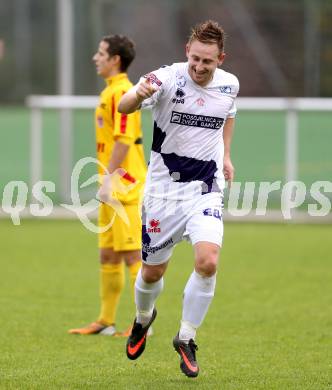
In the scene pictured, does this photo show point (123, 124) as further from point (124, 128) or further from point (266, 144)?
point (266, 144)

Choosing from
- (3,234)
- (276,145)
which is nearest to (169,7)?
(276,145)

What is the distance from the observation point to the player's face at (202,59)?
6320 millimetres

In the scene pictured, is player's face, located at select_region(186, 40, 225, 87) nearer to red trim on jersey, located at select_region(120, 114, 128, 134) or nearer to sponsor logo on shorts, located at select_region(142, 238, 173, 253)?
sponsor logo on shorts, located at select_region(142, 238, 173, 253)

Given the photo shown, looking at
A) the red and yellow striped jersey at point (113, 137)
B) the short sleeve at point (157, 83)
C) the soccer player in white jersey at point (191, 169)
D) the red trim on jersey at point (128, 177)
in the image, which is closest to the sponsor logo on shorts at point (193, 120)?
the soccer player in white jersey at point (191, 169)

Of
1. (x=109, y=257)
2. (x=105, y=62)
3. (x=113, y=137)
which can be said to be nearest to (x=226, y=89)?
(x=113, y=137)

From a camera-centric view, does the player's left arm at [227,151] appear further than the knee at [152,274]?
A: Yes

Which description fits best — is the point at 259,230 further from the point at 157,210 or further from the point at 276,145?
the point at 157,210

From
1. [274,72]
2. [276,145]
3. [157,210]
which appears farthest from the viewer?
[274,72]

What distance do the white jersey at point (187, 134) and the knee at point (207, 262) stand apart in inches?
18.0

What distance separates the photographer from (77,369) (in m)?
6.80

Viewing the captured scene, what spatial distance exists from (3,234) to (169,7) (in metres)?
6.82

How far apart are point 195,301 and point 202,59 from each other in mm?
1500

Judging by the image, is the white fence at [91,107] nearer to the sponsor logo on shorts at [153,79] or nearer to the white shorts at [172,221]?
the white shorts at [172,221]

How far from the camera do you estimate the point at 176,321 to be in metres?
8.94
